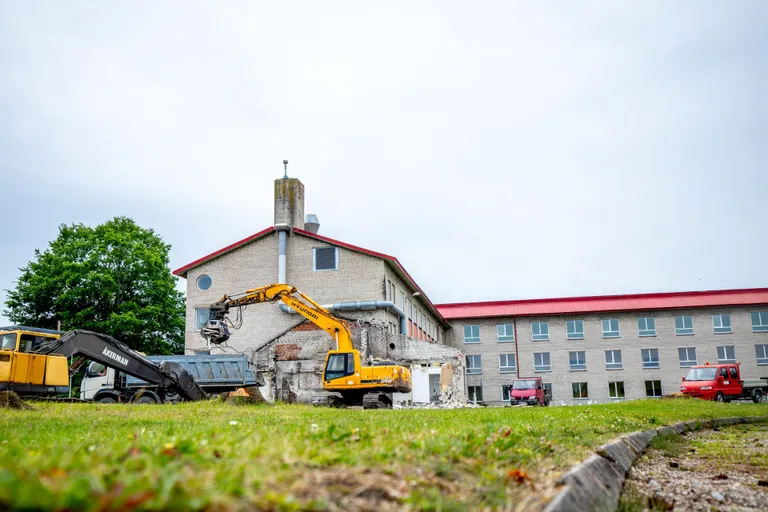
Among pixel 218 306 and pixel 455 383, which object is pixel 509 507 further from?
pixel 455 383

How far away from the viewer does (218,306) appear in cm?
2777

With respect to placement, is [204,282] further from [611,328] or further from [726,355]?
[726,355]

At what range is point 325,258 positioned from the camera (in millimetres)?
39844

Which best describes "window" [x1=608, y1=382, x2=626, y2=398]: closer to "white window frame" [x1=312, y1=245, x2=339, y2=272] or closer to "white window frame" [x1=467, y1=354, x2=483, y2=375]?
"white window frame" [x1=467, y1=354, x2=483, y2=375]

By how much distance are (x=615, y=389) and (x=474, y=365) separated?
1150 centimetres

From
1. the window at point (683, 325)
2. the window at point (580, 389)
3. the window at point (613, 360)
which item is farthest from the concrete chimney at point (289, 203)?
the window at point (683, 325)

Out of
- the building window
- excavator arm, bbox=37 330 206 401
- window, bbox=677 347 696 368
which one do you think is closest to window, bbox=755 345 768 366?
window, bbox=677 347 696 368

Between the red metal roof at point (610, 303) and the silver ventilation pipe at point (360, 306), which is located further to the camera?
the red metal roof at point (610, 303)

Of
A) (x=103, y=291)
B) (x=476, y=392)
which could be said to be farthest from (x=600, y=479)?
(x=476, y=392)

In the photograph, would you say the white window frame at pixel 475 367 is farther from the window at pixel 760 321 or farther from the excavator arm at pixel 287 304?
the excavator arm at pixel 287 304

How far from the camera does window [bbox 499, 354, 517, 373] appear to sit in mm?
59062

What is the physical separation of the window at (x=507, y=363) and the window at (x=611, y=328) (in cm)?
781

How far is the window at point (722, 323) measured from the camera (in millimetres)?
56938

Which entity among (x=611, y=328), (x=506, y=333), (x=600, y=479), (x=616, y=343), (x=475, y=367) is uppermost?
(x=611, y=328)
